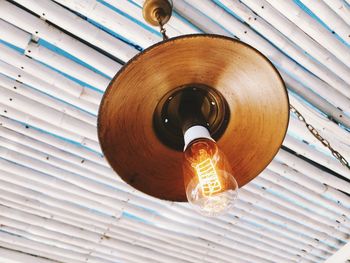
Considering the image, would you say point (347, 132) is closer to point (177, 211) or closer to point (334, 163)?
point (334, 163)

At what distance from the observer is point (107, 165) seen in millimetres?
2795

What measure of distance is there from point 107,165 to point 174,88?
1869 mm

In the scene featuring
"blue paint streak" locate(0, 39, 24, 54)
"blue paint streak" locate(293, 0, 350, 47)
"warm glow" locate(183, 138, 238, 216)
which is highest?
"blue paint streak" locate(0, 39, 24, 54)

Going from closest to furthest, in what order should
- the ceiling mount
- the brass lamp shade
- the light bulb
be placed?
the brass lamp shade → the light bulb → the ceiling mount

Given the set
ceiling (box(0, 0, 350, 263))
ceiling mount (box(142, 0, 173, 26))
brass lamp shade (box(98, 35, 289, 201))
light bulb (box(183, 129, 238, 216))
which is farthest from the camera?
ceiling (box(0, 0, 350, 263))

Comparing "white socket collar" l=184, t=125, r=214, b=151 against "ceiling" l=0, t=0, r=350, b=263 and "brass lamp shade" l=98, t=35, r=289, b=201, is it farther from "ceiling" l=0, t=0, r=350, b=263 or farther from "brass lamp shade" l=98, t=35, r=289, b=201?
"ceiling" l=0, t=0, r=350, b=263

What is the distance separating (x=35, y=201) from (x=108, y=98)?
242 centimetres

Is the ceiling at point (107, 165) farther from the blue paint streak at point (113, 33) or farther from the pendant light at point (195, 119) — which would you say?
the pendant light at point (195, 119)

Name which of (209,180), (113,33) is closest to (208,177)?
(209,180)

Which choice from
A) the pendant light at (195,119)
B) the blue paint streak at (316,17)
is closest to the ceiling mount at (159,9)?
the pendant light at (195,119)

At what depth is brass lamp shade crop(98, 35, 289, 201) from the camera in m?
0.95

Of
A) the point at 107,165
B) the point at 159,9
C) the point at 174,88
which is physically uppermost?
the point at 107,165

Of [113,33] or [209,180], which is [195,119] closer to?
[209,180]

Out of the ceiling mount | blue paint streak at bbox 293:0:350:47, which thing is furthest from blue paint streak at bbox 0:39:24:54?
blue paint streak at bbox 293:0:350:47
